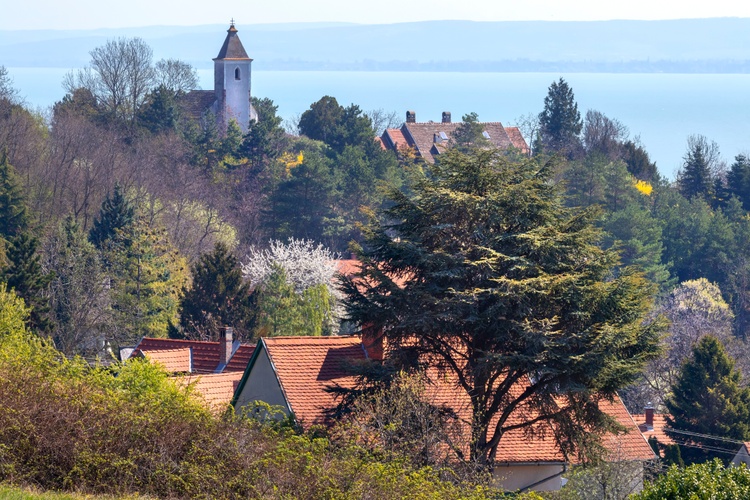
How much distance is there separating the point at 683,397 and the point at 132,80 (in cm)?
5106

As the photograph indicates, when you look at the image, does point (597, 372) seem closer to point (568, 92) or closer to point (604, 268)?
point (604, 268)

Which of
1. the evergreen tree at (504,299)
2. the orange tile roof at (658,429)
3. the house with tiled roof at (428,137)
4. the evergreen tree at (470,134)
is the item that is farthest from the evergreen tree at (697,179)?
the evergreen tree at (504,299)

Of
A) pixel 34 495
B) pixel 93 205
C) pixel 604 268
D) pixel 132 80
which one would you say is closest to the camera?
pixel 34 495

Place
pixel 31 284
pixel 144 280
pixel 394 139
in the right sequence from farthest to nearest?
pixel 394 139, pixel 144 280, pixel 31 284

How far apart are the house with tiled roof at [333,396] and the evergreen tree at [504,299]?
42 cm

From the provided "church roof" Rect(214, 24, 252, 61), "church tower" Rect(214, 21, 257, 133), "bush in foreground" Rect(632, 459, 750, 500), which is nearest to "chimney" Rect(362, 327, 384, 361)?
"bush in foreground" Rect(632, 459, 750, 500)

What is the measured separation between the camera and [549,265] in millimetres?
19531

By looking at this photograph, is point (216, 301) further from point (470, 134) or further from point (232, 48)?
point (232, 48)

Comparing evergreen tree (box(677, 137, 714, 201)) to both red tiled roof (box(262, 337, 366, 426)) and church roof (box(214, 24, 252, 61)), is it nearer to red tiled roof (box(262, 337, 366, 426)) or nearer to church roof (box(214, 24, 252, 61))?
church roof (box(214, 24, 252, 61))

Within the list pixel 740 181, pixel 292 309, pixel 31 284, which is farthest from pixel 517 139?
pixel 31 284

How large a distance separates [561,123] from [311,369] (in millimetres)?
62834

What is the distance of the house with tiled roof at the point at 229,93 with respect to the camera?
3361 inches

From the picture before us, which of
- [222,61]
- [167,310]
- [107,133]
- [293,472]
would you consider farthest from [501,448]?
[222,61]

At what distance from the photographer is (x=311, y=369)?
2017cm
